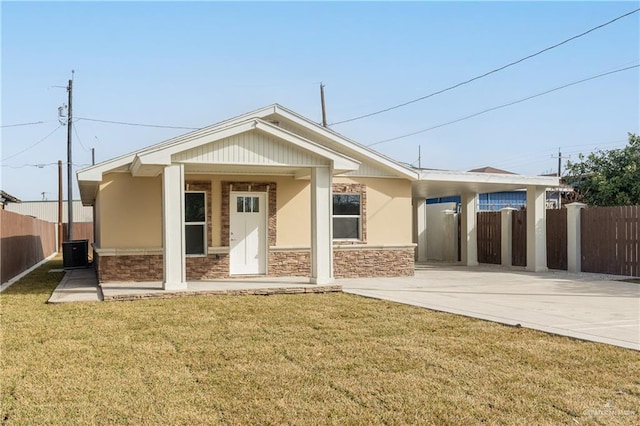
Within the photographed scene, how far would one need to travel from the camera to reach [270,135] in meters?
13.1

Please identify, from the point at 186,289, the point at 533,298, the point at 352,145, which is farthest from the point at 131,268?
the point at 533,298

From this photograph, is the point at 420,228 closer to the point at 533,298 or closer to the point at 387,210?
the point at 387,210

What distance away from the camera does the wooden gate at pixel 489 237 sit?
2214 cm

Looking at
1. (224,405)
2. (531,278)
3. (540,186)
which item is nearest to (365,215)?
(531,278)

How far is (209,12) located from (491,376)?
9.62 meters

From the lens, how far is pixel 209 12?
40.8 feet

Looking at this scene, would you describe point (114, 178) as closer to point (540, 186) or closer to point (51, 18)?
point (51, 18)

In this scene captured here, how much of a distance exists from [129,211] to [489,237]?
45.2ft

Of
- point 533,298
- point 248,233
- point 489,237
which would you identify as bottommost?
point 533,298

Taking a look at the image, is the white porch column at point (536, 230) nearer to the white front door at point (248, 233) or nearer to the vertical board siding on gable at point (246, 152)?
the white front door at point (248, 233)

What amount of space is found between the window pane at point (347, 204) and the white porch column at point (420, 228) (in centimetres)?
873

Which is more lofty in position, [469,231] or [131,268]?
[469,231]

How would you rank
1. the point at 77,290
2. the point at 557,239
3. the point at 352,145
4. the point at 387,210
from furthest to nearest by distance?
the point at 557,239 < the point at 387,210 < the point at 352,145 < the point at 77,290

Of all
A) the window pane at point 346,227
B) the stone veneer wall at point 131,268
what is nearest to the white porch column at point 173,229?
the stone veneer wall at point 131,268
